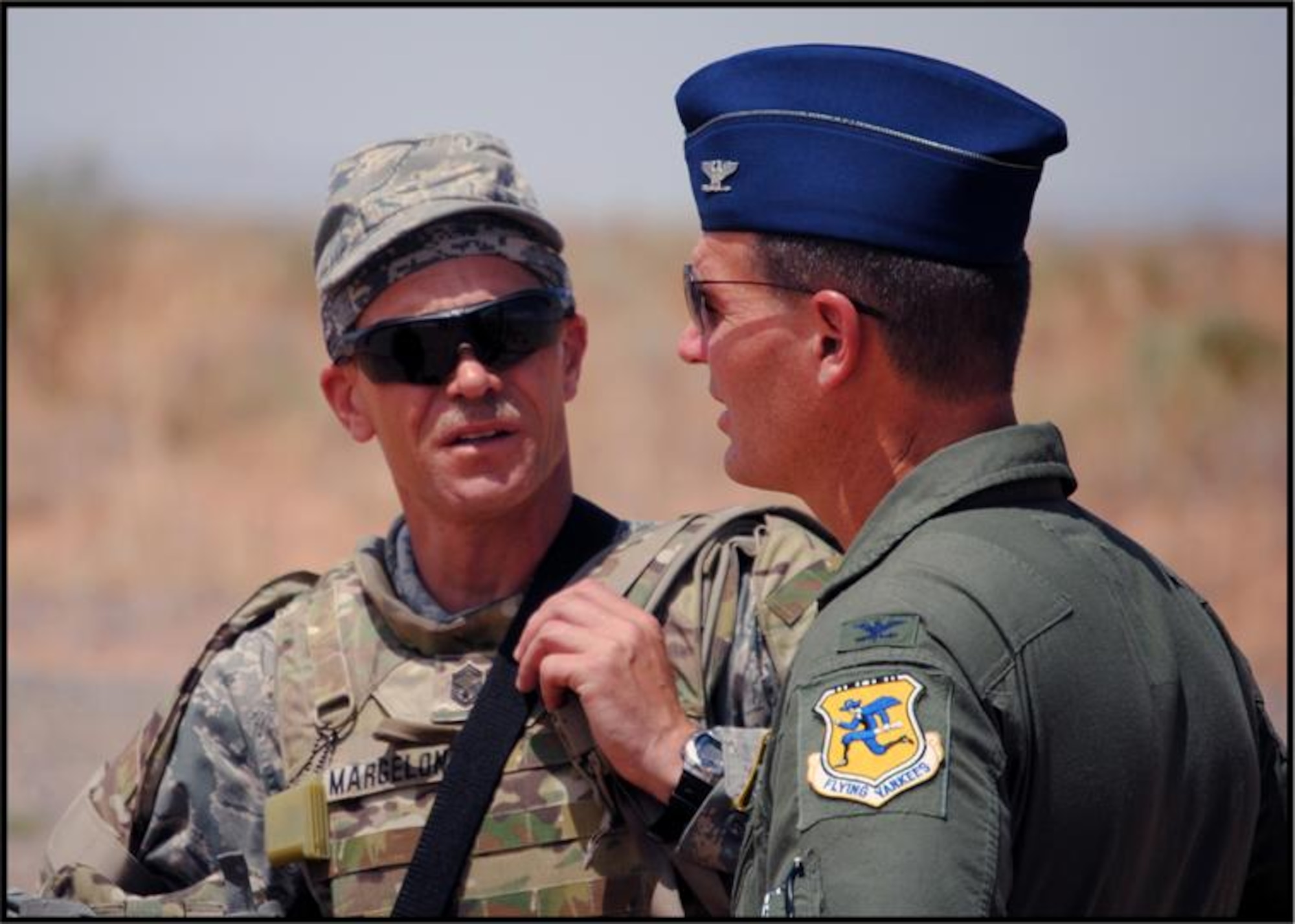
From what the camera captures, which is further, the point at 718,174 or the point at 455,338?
the point at 455,338

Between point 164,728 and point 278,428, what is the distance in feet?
57.8

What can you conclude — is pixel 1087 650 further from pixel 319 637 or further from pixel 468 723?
pixel 319 637

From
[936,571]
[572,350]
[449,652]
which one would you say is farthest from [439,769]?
[936,571]

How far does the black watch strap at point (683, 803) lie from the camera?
3205 mm

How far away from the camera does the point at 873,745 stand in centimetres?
217

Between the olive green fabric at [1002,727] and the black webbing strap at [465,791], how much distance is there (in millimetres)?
1098

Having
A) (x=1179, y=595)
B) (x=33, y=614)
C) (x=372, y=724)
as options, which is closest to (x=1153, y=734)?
(x=1179, y=595)

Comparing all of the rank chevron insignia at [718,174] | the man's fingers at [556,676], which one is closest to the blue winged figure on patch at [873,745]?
the rank chevron insignia at [718,174]

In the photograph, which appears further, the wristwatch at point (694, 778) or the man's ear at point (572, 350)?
the man's ear at point (572, 350)

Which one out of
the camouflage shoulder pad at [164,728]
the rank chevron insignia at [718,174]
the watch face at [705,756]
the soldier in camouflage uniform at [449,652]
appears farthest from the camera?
the camouflage shoulder pad at [164,728]

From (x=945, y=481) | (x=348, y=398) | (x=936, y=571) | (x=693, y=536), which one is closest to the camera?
(x=936, y=571)

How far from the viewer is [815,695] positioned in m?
2.25

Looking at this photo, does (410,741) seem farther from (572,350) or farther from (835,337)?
(835,337)

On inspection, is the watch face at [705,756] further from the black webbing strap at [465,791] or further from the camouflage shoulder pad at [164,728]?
the camouflage shoulder pad at [164,728]
